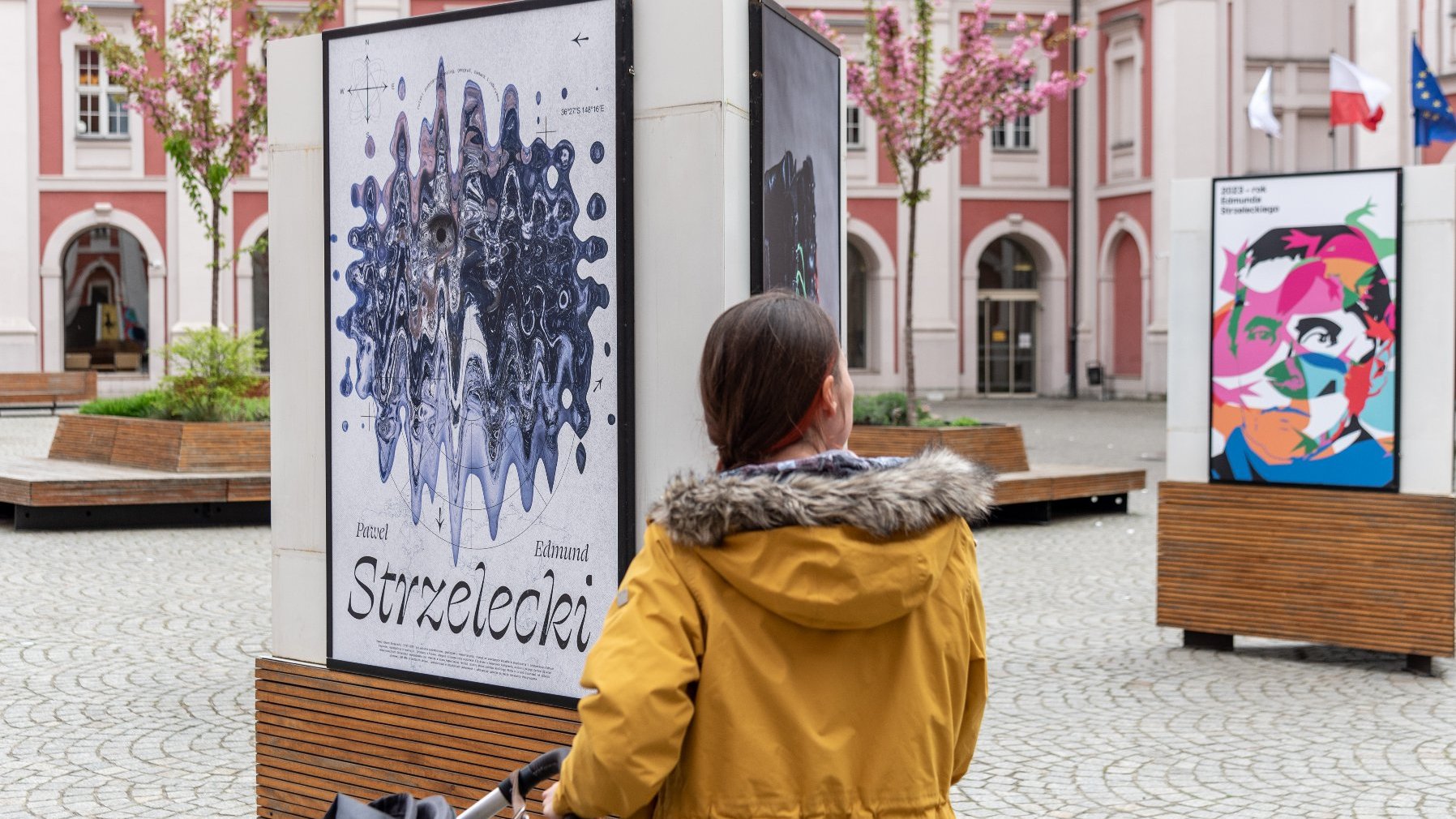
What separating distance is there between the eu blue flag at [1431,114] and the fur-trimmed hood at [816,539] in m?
20.7

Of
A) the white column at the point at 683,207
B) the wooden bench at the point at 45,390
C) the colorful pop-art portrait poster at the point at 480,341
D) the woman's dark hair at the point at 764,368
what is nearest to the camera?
the woman's dark hair at the point at 764,368

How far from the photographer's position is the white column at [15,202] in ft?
106

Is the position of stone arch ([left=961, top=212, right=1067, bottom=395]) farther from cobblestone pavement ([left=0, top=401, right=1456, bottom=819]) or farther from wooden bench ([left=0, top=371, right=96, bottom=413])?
cobblestone pavement ([left=0, top=401, right=1456, bottom=819])

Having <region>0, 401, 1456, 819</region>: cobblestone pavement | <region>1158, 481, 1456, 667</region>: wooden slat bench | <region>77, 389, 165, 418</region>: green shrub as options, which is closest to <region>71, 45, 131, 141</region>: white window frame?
<region>77, 389, 165, 418</region>: green shrub

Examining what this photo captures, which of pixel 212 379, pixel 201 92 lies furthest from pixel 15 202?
pixel 212 379

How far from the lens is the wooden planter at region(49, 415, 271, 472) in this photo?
1272 cm

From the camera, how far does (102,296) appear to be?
3356cm

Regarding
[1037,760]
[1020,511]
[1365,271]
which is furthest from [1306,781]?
[1020,511]

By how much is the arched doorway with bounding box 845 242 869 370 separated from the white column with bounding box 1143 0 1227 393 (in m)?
6.20

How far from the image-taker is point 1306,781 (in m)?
5.19

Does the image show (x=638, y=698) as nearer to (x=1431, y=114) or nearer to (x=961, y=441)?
(x=961, y=441)

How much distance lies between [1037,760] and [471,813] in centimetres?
348

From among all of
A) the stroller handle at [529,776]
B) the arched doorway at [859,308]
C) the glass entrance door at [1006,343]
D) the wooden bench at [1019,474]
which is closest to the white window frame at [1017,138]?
the glass entrance door at [1006,343]

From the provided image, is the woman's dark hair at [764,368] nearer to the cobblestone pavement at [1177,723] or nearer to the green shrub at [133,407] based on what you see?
the cobblestone pavement at [1177,723]
